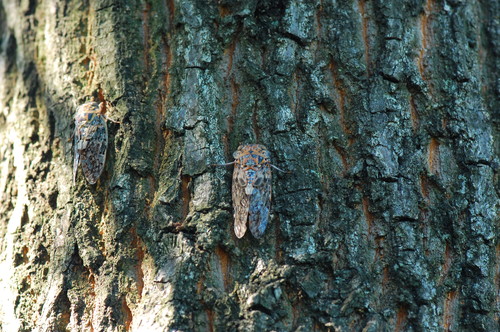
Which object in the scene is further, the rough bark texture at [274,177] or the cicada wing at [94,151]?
the cicada wing at [94,151]

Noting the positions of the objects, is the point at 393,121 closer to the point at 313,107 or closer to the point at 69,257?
the point at 313,107

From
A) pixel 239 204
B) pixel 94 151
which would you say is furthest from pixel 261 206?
pixel 94 151

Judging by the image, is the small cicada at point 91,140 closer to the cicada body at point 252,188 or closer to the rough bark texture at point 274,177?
the rough bark texture at point 274,177

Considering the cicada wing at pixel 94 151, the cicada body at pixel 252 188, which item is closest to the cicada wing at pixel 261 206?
the cicada body at pixel 252 188

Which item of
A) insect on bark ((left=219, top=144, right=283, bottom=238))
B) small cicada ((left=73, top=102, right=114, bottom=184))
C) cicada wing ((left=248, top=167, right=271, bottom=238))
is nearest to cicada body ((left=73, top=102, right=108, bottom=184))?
small cicada ((left=73, top=102, right=114, bottom=184))

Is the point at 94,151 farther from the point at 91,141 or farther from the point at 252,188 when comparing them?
the point at 252,188

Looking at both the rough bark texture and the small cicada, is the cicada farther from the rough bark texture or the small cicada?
the small cicada
